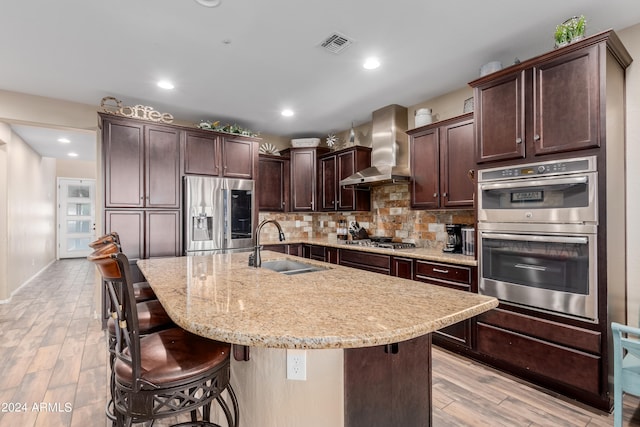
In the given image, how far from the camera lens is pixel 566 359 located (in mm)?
2156

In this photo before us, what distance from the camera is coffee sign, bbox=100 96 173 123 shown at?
11.9ft

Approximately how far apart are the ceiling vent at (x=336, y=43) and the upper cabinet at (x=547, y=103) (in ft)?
3.73

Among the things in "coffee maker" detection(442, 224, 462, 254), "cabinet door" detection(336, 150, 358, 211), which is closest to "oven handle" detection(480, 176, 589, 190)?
"coffee maker" detection(442, 224, 462, 254)

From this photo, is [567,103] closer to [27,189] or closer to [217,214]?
[217,214]

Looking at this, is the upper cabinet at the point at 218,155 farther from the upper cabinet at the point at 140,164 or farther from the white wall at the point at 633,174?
the white wall at the point at 633,174

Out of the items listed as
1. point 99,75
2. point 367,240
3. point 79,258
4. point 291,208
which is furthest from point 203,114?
point 79,258

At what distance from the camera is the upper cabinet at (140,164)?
3.59m

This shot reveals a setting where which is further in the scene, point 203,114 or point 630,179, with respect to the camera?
point 203,114

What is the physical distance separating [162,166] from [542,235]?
391 centimetres

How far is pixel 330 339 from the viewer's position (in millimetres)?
911

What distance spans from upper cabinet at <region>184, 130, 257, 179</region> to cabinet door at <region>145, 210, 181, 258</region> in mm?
620

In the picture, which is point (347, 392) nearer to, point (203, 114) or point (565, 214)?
point (565, 214)

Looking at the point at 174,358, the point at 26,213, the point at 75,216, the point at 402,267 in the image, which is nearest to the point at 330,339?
the point at 174,358

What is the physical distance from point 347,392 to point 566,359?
1.86 metres
